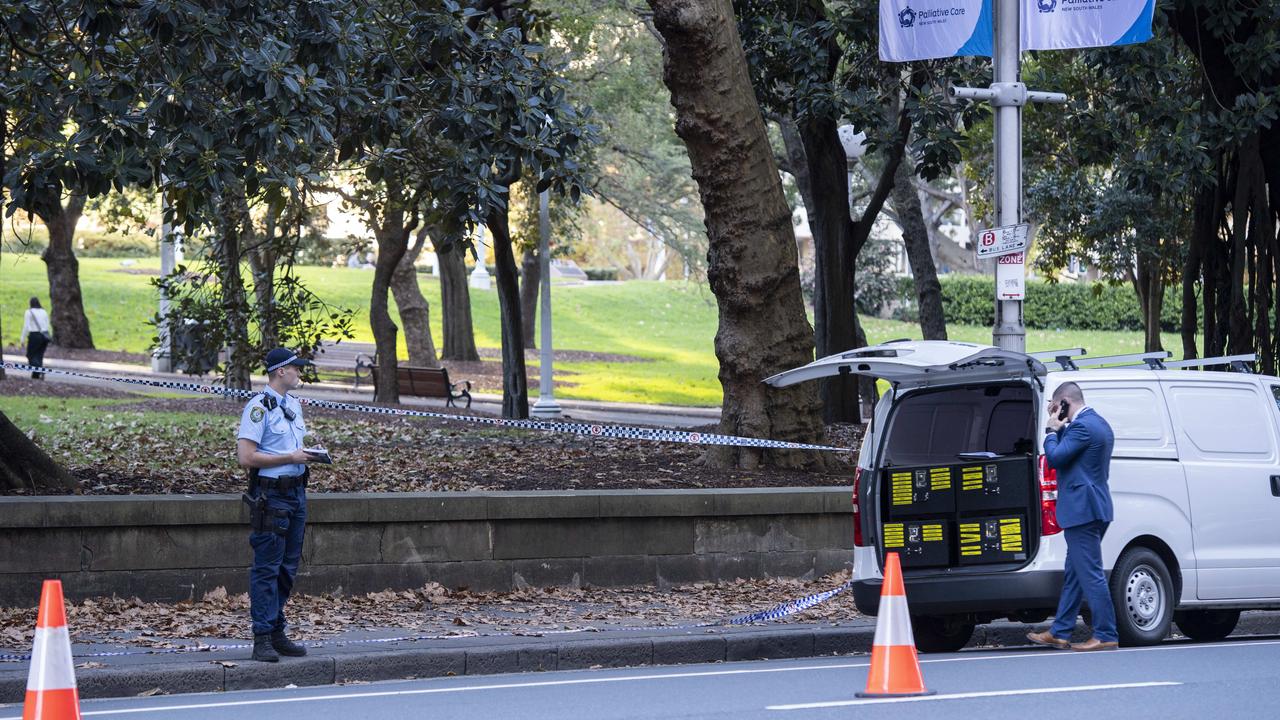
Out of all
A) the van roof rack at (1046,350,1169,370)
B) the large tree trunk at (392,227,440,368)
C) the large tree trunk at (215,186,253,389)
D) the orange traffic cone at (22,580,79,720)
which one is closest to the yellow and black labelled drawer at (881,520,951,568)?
the van roof rack at (1046,350,1169,370)

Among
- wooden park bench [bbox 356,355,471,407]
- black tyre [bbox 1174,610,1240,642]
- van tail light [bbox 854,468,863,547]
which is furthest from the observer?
wooden park bench [bbox 356,355,471,407]

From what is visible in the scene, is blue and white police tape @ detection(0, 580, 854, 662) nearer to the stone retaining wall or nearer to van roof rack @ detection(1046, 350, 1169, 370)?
the stone retaining wall

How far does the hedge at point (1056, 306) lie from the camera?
6184 centimetres

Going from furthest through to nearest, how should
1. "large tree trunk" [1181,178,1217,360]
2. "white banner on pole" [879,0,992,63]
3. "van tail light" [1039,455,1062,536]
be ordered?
"large tree trunk" [1181,178,1217,360]
"white banner on pole" [879,0,992,63]
"van tail light" [1039,455,1062,536]

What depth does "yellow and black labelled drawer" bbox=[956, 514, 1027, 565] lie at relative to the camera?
33.5 ft

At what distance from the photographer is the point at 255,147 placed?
39.3 feet

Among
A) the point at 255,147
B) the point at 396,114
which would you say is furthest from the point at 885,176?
the point at 255,147

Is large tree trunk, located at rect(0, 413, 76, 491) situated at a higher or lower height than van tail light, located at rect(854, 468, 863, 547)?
higher

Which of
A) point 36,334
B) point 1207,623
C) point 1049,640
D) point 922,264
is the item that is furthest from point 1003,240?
point 36,334

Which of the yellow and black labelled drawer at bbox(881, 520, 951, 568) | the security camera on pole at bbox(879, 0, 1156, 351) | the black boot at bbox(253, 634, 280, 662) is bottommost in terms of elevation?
the black boot at bbox(253, 634, 280, 662)

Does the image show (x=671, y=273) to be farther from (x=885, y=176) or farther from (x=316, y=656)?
(x=316, y=656)

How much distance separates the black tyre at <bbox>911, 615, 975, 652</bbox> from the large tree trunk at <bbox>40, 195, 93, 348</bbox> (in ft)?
104

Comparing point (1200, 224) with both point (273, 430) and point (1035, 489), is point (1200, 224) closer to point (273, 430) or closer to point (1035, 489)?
point (1035, 489)

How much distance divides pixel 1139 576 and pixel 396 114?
684 centimetres
